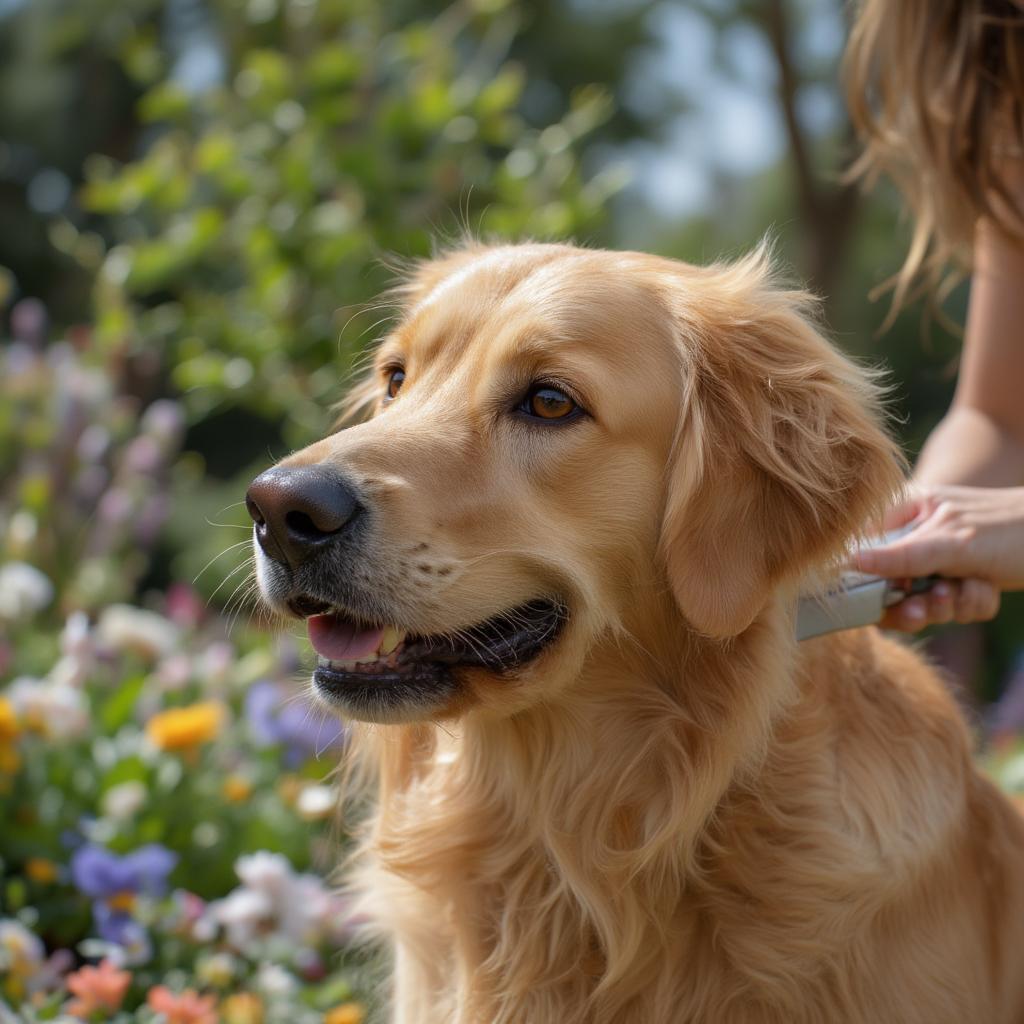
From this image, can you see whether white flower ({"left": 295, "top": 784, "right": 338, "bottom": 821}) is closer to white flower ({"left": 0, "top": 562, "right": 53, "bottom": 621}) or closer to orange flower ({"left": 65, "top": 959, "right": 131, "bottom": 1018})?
orange flower ({"left": 65, "top": 959, "right": 131, "bottom": 1018})

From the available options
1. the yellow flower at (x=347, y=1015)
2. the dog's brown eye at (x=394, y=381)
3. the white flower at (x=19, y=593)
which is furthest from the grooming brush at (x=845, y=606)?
the white flower at (x=19, y=593)

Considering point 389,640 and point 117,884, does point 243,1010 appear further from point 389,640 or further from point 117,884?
point 389,640

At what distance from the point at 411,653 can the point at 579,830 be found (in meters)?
0.50

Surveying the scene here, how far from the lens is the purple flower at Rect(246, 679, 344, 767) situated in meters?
3.98

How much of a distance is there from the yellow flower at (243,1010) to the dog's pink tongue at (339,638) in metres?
1.11


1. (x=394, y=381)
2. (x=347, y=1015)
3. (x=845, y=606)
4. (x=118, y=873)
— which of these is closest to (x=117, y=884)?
(x=118, y=873)

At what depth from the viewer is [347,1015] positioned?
112 inches

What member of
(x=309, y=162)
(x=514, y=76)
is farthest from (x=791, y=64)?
(x=309, y=162)

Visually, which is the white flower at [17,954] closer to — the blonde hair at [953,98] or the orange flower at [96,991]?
the orange flower at [96,991]

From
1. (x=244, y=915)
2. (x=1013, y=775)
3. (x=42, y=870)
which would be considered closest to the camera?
(x=244, y=915)

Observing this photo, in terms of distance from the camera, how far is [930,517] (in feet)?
8.54

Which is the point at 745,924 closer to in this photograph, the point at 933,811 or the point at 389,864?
the point at 933,811

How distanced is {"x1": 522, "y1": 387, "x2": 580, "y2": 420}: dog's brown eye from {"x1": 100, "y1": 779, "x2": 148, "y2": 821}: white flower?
6.02ft

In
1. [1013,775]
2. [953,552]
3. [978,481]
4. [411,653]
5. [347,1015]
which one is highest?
[411,653]
